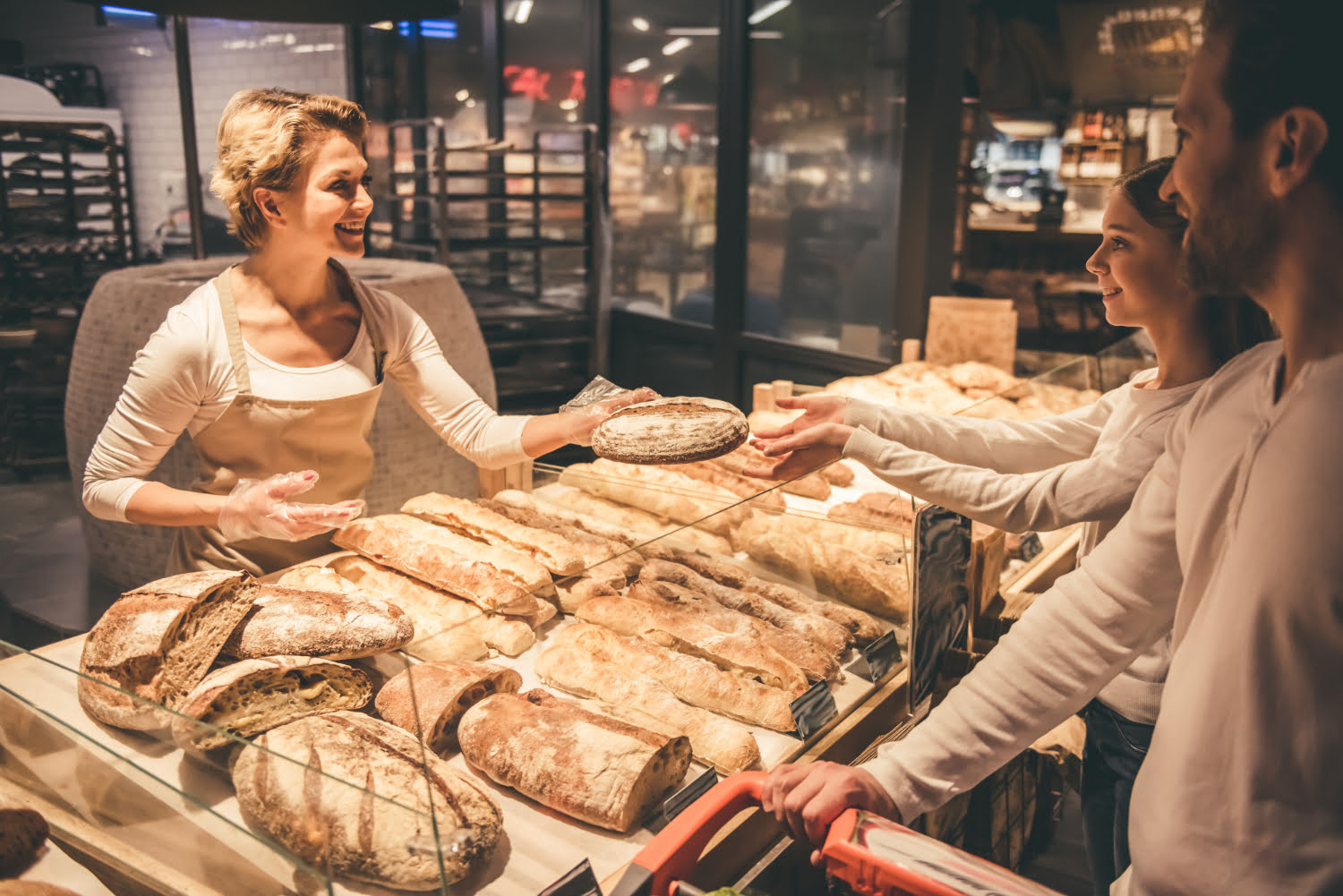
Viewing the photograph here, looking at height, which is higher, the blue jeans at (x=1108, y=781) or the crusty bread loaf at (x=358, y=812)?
the crusty bread loaf at (x=358, y=812)

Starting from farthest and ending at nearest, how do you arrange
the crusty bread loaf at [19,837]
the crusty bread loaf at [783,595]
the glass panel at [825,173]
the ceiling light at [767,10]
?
the ceiling light at [767,10]
the glass panel at [825,173]
the crusty bread loaf at [783,595]
the crusty bread loaf at [19,837]

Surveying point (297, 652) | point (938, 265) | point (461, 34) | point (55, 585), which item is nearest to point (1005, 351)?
point (938, 265)

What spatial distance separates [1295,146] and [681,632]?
111 centimetres

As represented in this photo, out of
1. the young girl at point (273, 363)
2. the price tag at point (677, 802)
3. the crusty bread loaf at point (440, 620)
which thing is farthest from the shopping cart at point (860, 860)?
the young girl at point (273, 363)

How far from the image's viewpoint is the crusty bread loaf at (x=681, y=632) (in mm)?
1571

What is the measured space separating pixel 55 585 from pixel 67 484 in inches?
75.7

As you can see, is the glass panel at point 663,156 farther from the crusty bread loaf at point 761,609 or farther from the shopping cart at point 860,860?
the shopping cart at point 860,860

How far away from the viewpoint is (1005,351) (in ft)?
12.5

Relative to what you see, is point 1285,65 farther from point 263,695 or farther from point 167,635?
point 167,635

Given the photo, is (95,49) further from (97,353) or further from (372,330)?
(372,330)

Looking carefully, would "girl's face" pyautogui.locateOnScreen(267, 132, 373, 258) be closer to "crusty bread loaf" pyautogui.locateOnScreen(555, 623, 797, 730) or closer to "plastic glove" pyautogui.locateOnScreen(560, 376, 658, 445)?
"plastic glove" pyautogui.locateOnScreen(560, 376, 658, 445)

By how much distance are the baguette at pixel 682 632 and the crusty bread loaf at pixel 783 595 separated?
125 millimetres

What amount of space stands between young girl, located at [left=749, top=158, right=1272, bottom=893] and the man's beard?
0.51 m

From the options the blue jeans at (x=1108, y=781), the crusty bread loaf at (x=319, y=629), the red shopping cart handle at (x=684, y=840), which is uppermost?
the crusty bread loaf at (x=319, y=629)
